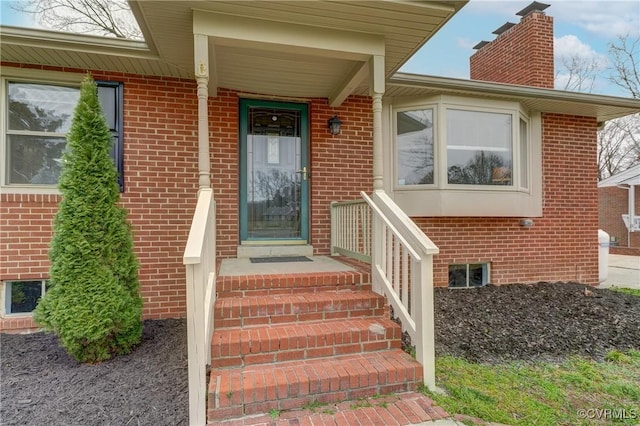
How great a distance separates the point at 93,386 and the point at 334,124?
3738 mm

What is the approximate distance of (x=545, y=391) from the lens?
95.5 inches

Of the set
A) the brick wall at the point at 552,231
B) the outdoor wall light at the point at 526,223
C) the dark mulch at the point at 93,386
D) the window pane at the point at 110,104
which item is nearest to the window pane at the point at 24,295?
the dark mulch at the point at 93,386

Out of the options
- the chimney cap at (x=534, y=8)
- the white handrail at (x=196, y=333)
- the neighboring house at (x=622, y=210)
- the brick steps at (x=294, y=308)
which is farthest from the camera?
the neighboring house at (x=622, y=210)

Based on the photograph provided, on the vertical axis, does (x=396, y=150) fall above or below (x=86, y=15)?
below

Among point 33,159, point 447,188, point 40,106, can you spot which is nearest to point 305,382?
point 447,188

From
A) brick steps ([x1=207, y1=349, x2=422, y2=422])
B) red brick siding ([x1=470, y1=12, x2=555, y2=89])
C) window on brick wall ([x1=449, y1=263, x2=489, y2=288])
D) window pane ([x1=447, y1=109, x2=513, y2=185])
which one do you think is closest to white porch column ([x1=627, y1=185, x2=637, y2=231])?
red brick siding ([x1=470, y1=12, x2=555, y2=89])

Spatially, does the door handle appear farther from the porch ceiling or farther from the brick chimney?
the brick chimney

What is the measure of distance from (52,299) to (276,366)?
76.4 inches

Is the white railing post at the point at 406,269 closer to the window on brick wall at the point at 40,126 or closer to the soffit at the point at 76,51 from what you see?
the soffit at the point at 76,51

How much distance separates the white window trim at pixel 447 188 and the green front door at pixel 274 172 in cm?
133

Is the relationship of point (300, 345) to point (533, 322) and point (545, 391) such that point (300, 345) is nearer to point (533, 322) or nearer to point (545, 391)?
point (545, 391)

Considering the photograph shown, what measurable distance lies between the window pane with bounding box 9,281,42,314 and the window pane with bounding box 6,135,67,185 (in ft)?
3.84

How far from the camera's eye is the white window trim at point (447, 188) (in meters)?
4.82

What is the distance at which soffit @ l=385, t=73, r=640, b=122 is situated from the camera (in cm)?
453
